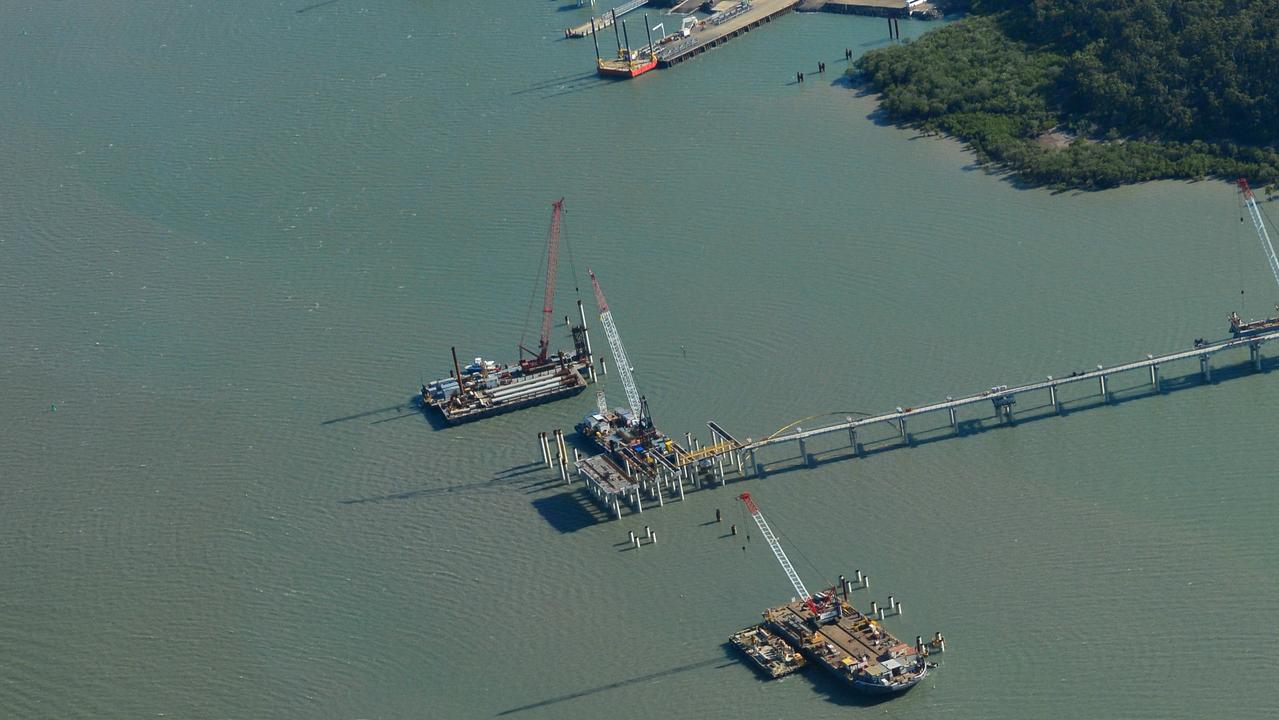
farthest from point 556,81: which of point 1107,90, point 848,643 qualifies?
point 848,643

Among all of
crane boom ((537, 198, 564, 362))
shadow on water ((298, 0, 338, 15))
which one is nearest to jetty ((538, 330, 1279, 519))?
crane boom ((537, 198, 564, 362))

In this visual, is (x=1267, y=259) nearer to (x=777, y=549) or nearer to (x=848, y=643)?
(x=777, y=549)

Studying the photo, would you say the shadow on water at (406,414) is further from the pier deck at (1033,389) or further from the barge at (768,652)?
the barge at (768,652)

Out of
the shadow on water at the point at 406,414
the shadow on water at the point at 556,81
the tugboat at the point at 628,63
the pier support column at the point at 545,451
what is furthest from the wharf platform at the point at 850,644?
the shadow on water at the point at 556,81

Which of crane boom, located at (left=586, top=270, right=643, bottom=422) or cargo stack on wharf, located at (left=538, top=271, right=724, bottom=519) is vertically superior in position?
crane boom, located at (left=586, top=270, right=643, bottom=422)

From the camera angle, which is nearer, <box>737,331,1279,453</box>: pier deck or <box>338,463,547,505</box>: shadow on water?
<box>737,331,1279,453</box>: pier deck

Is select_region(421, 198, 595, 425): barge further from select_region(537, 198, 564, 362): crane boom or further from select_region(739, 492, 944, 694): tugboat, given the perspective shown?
select_region(739, 492, 944, 694): tugboat
